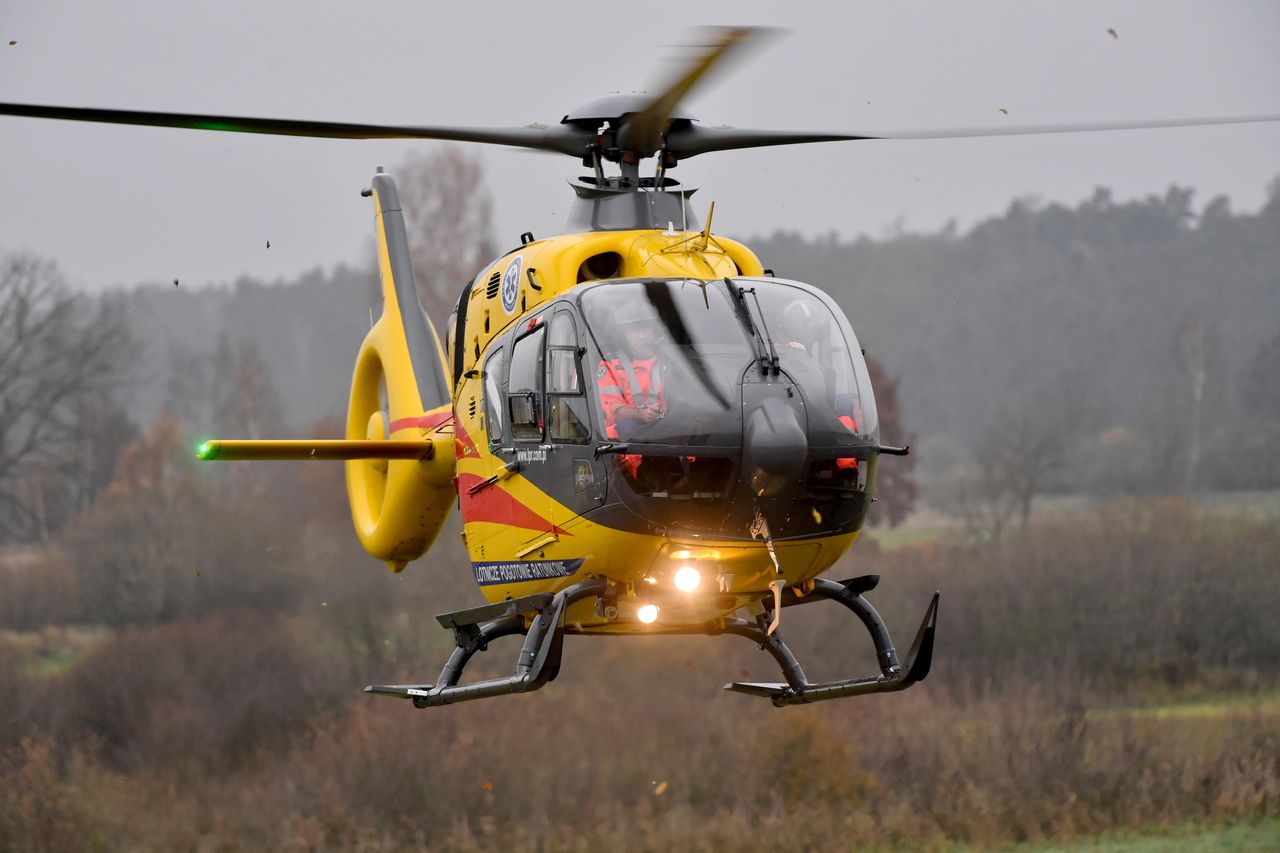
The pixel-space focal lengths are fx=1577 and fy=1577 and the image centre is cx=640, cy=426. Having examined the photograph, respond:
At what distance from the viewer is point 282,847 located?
25234 mm

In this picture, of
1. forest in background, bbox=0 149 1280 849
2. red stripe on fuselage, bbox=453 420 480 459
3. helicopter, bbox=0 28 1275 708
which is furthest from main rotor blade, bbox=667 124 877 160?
forest in background, bbox=0 149 1280 849

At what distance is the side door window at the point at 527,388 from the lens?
8.55m

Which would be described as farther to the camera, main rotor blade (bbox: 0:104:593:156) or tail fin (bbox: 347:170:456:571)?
tail fin (bbox: 347:170:456:571)

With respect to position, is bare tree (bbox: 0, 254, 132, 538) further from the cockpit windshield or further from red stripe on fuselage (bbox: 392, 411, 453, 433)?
the cockpit windshield

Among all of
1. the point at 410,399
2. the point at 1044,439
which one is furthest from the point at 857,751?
the point at 410,399

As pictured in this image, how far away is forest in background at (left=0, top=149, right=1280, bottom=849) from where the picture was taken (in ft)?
82.5

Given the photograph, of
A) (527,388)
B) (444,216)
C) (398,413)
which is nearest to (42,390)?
(444,216)

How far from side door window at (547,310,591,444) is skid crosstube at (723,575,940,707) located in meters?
1.80

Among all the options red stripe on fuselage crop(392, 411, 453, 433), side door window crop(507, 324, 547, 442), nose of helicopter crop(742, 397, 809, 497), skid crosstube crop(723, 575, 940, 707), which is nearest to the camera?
nose of helicopter crop(742, 397, 809, 497)

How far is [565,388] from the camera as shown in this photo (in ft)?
27.5

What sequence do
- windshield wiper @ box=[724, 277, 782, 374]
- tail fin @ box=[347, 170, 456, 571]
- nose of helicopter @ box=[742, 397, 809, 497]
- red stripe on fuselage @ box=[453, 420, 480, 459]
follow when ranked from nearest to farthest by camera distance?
nose of helicopter @ box=[742, 397, 809, 497] → windshield wiper @ box=[724, 277, 782, 374] → red stripe on fuselage @ box=[453, 420, 480, 459] → tail fin @ box=[347, 170, 456, 571]

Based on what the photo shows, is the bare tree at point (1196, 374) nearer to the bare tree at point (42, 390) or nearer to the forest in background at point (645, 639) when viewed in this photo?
the forest in background at point (645, 639)

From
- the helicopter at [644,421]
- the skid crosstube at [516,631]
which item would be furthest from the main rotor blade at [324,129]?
the skid crosstube at [516,631]

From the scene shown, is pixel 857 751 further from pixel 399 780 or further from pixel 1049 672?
pixel 399 780
